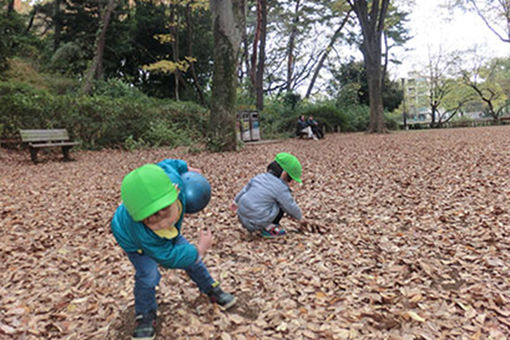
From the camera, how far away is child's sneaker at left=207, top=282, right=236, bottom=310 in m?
2.28

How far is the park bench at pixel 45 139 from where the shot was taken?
8.49 m

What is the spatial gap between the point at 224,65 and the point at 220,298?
7.96 m

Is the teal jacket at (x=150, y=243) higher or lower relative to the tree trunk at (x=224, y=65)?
lower

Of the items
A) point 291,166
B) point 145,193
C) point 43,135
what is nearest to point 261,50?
point 43,135

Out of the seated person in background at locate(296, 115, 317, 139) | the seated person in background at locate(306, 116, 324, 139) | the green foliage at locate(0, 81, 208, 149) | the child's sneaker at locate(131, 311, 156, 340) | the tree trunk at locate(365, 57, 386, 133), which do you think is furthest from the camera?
the seated person in background at locate(306, 116, 324, 139)

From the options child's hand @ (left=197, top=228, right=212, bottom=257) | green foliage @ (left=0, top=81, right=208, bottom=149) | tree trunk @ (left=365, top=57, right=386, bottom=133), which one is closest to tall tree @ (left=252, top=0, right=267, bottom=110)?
green foliage @ (left=0, top=81, right=208, bottom=149)

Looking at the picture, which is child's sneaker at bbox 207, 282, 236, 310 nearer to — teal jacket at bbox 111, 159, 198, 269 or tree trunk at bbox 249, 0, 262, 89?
teal jacket at bbox 111, 159, 198, 269

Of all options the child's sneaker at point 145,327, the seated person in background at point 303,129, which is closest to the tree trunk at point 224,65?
the seated person in background at point 303,129

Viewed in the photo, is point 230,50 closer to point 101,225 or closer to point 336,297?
point 101,225

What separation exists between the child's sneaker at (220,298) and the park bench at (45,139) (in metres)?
8.18

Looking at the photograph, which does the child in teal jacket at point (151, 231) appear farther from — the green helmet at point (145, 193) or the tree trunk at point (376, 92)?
the tree trunk at point (376, 92)

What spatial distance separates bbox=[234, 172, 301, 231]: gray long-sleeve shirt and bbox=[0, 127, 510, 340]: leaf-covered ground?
27 centimetres

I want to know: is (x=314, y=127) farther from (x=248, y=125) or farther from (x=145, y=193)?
(x=145, y=193)

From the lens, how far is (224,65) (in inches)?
362
